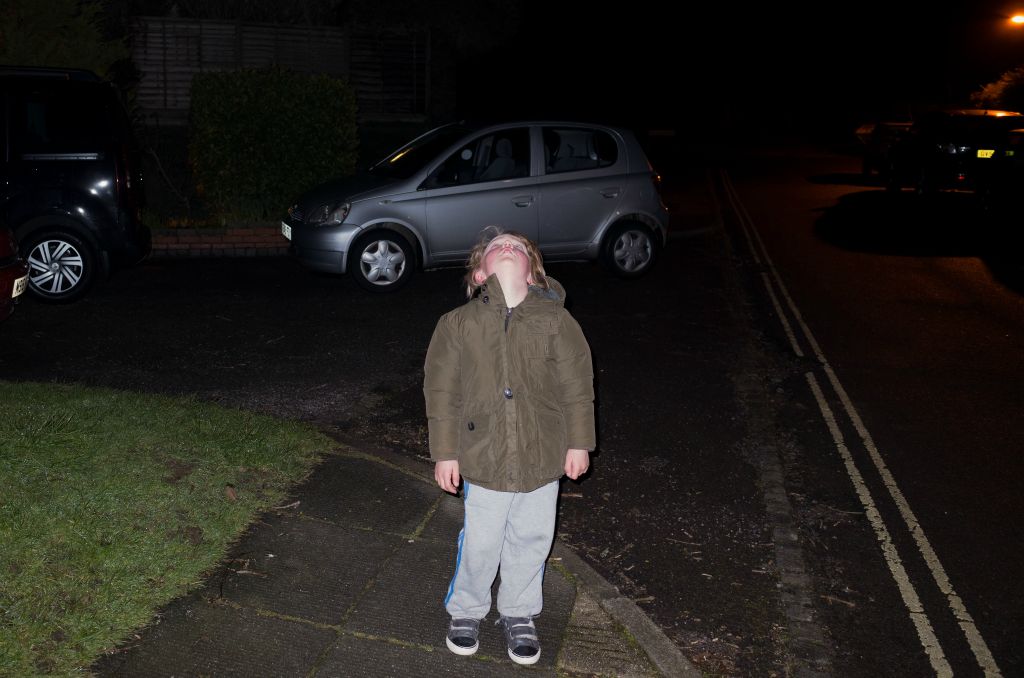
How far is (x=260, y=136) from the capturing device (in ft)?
46.5

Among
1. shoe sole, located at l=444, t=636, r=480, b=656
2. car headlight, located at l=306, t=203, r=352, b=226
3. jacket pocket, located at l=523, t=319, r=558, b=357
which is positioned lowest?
shoe sole, located at l=444, t=636, r=480, b=656

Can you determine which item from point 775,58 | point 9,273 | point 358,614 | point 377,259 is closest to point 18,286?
point 9,273

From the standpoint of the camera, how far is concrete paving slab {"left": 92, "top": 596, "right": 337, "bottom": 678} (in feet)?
12.6

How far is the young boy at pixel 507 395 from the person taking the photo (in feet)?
12.8

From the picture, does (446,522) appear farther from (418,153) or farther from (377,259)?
(418,153)

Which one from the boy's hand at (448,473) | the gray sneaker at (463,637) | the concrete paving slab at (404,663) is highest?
the boy's hand at (448,473)

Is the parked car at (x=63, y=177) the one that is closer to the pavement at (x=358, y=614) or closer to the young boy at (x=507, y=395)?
the pavement at (x=358, y=614)

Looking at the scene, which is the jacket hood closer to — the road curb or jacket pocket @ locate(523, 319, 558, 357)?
jacket pocket @ locate(523, 319, 558, 357)

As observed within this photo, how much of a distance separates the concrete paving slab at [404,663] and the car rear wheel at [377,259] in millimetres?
7049

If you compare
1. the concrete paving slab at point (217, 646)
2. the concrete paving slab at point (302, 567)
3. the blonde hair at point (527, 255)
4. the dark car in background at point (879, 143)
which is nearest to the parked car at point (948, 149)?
the dark car in background at point (879, 143)

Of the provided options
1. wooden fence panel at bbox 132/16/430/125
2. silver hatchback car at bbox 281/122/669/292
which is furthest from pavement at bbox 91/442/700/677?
wooden fence panel at bbox 132/16/430/125

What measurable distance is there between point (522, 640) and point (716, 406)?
3.87m

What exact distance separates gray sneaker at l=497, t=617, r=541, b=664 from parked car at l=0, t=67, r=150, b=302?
737 centimetres

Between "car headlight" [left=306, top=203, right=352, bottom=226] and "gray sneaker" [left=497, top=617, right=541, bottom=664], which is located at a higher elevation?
"car headlight" [left=306, top=203, right=352, bottom=226]
